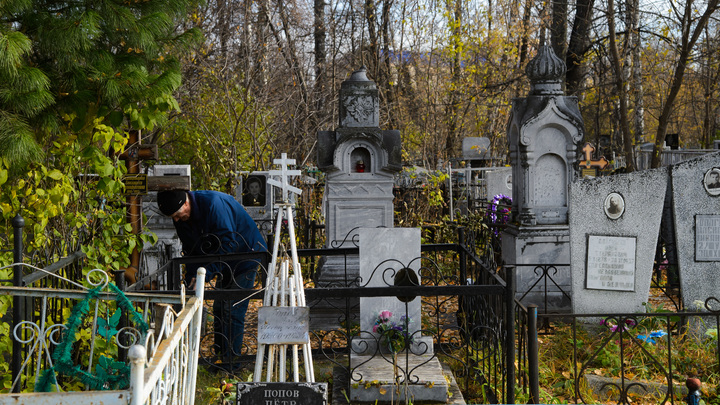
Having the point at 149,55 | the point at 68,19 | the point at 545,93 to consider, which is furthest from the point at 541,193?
the point at 68,19

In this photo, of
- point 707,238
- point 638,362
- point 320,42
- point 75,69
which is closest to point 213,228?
point 75,69

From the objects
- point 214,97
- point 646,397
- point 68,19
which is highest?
point 214,97

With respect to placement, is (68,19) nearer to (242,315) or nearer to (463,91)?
(242,315)

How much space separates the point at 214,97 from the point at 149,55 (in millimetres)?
8984

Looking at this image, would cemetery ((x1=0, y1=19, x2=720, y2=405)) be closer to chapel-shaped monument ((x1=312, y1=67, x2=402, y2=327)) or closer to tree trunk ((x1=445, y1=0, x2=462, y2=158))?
chapel-shaped monument ((x1=312, y1=67, x2=402, y2=327))

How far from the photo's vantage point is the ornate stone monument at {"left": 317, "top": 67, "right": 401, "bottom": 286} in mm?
8281

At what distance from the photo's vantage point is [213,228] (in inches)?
230

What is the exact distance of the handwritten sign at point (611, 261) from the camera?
20.7ft

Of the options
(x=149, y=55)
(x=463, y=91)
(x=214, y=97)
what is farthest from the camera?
(x=463, y=91)

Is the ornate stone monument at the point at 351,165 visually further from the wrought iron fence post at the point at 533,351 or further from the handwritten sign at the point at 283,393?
the handwritten sign at the point at 283,393

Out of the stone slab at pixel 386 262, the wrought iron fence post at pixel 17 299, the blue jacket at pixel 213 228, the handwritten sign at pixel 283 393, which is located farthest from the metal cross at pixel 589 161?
the wrought iron fence post at pixel 17 299

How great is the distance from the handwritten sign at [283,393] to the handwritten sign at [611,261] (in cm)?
410

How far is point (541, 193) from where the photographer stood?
796cm

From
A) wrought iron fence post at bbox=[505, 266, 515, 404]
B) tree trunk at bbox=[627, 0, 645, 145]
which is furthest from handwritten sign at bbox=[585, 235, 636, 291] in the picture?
tree trunk at bbox=[627, 0, 645, 145]
